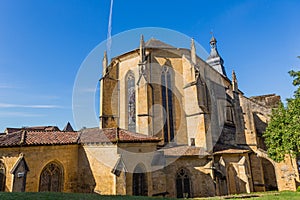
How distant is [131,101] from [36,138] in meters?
9.16

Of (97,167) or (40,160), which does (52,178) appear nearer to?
(40,160)

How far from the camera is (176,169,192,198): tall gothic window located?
1572cm

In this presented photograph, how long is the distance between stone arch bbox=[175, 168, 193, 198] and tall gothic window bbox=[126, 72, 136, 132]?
604cm

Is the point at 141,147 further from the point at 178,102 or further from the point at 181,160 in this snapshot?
the point at 178,102

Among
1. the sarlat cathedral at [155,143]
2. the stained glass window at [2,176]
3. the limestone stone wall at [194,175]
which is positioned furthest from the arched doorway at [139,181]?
the stained glass window at [2,176]

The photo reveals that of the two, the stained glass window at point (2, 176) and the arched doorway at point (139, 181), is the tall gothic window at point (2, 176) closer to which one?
the stained glass window at point (2, 176)

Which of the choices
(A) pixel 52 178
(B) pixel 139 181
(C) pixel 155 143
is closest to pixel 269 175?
(C) pixel 155 143

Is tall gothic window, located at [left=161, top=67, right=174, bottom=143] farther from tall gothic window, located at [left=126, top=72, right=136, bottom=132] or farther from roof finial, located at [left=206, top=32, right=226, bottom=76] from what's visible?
roof finial, located at [left=206, top=32, right=226, bottom=76]

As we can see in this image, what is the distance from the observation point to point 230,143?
Answer: 891 inches

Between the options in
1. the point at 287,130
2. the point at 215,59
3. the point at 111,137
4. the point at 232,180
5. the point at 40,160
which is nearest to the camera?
the point at 40,160

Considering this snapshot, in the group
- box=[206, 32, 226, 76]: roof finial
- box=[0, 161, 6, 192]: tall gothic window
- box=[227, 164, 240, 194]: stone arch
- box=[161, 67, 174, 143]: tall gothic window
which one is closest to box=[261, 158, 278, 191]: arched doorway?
box=[227, 164, 240, 194]: stone arch

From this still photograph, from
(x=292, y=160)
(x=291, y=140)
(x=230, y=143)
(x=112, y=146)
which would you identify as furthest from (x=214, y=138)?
(x=112, y=146)

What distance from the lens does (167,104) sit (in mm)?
19688

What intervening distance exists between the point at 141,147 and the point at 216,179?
7.01 m
